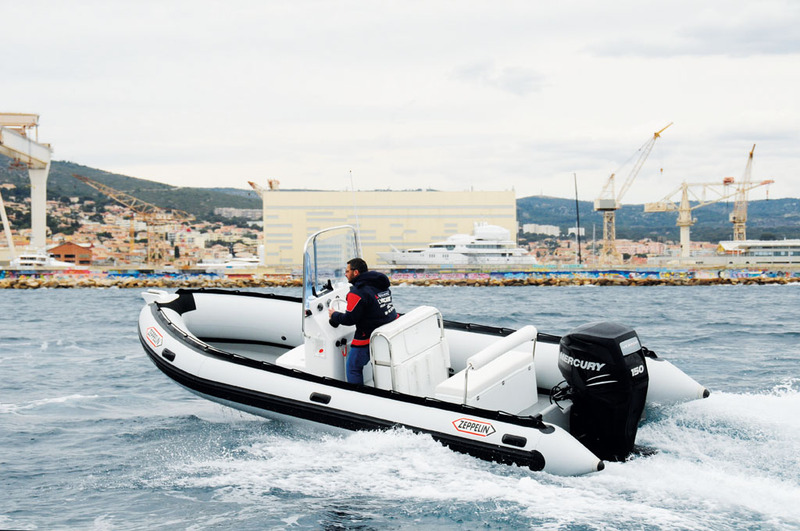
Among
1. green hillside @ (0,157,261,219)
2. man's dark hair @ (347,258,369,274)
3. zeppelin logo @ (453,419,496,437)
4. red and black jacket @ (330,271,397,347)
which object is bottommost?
zeppelin logo @ (453,419,496,437)

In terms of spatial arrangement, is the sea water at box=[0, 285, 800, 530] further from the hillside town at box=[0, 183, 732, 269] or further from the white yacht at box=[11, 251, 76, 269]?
the hillside town at box=[0, 183, 732, 269]

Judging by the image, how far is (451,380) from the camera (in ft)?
18.2

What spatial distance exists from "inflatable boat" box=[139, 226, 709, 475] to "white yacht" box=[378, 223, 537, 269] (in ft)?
158

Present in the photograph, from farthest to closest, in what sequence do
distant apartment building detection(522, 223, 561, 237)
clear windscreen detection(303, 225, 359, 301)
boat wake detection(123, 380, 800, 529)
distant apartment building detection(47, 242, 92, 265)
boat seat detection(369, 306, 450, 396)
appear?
distant apartment building detection(522, 223, 561, 237), distant apartment building detection(47, 242, 92, 265), clear windscreen detection(303, 225, 359, 301), boat seat detection(369, 306, 450, 396), boat wake detection(123, 380, 800, 529)

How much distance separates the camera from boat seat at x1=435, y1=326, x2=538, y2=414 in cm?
536

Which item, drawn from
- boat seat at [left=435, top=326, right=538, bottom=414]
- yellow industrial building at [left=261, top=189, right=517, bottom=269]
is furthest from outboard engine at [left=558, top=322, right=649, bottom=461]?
yellow industrial building at [left=261, top=189, right=517, bottom=269]

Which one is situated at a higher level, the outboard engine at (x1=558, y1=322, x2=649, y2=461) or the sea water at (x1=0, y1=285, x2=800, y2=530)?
the outboard engine at (x1=558, y1=322, x2=649, y2=461)

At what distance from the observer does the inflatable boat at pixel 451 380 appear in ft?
16.4

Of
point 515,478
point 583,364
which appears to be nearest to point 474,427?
point 515,478

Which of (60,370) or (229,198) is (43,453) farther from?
(229,198)

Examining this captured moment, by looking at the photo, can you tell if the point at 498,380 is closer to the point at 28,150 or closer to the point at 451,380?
the point at 451,380

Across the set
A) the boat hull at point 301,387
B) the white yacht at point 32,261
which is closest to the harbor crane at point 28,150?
the white yacht at point 32,261

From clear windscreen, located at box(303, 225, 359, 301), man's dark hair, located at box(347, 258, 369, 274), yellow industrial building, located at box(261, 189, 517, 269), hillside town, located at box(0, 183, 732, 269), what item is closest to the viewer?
man's dark hair, located at box(347, 258, 369, 274)

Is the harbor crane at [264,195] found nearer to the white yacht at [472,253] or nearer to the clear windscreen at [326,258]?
the white yacht at [472,253]
